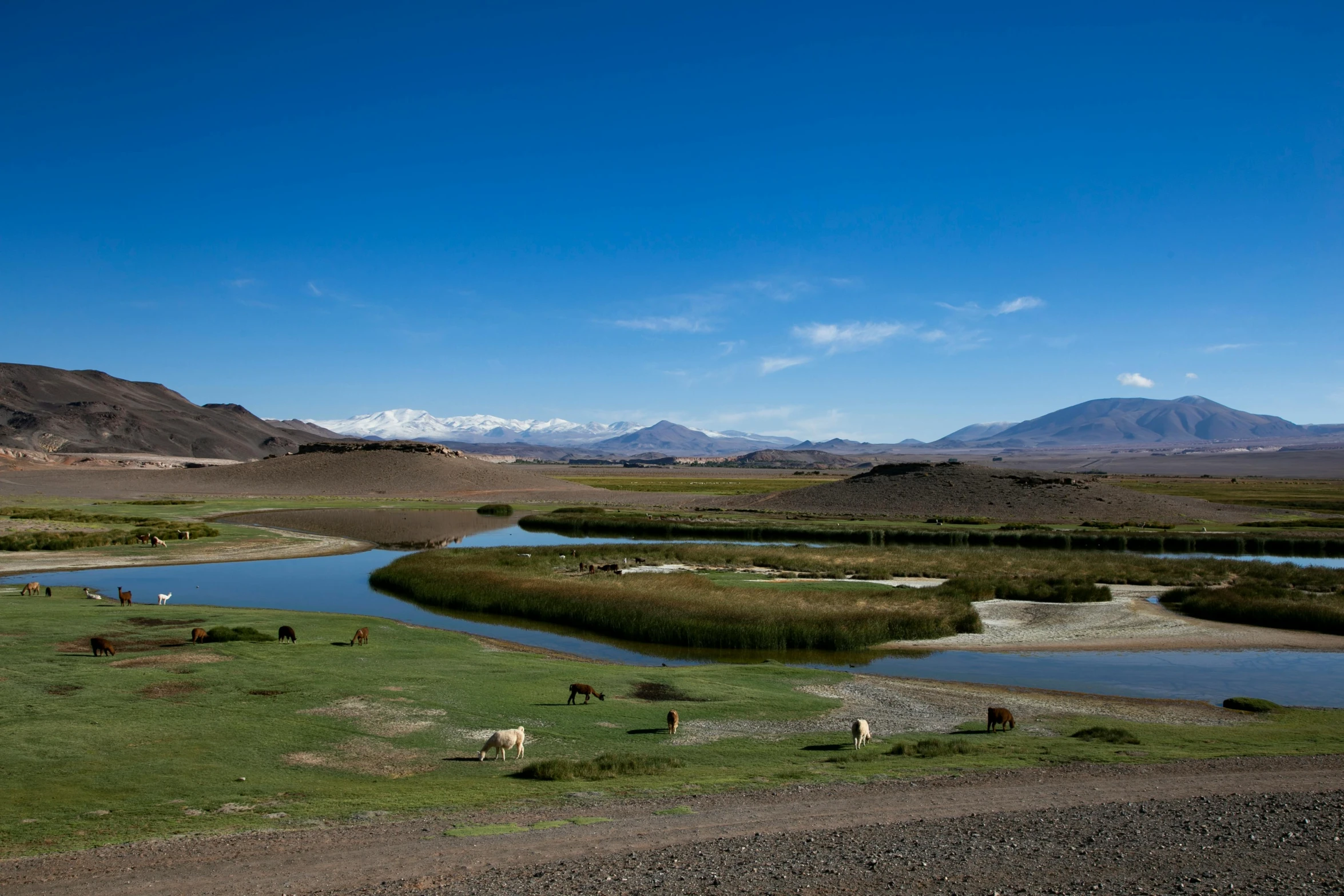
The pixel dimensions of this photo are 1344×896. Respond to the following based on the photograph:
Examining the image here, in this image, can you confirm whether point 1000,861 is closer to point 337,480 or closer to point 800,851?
point 800,851

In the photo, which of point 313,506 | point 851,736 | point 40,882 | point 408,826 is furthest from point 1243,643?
point 313,506

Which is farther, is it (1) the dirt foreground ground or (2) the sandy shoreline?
(2) the sandy shoreline

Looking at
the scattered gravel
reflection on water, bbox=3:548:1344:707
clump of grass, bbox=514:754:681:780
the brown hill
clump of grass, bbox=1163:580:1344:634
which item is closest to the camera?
the scattered gravel

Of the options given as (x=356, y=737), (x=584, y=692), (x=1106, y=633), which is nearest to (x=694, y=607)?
(x=584, y=692)

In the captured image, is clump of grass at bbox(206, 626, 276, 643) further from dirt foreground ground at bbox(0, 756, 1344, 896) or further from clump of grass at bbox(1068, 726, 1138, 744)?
clump of grass at bbox(1068, 726, 1138, 744)

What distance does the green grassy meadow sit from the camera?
12.7 m

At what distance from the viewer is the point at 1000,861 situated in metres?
10.5

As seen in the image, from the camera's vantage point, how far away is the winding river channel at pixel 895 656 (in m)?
25.4

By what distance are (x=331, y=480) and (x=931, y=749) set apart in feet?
404

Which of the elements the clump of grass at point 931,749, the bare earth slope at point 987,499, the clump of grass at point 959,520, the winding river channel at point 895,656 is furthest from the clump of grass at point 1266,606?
the bare earth slope at point 987,499

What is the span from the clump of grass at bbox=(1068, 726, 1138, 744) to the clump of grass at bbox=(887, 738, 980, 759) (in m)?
2.96

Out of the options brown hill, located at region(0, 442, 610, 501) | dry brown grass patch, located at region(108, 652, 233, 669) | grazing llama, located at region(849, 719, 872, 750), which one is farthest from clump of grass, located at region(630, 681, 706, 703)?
brown hill, located at region(0, 442, 610, 501)

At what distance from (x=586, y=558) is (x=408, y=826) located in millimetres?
38706

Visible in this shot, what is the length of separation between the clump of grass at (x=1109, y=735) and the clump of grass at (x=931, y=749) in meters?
2.96
